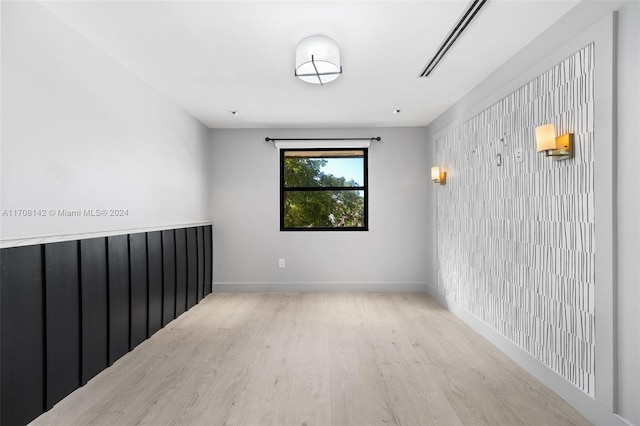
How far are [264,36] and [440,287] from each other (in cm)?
366

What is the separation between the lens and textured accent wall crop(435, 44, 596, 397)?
84.4 inches

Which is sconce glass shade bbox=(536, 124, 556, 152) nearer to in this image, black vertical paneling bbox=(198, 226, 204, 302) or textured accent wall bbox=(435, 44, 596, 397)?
textured accent wall bbox=(435, 44, 596, 397)

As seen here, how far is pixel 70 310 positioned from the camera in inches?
91.4

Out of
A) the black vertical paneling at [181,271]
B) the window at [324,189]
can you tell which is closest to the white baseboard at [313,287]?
the window at [324,189]

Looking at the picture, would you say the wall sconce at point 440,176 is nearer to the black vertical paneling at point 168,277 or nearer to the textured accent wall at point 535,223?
the textured accent wall at point 535,223

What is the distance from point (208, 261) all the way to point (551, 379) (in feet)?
13.7

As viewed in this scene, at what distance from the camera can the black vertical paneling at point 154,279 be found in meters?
3.38

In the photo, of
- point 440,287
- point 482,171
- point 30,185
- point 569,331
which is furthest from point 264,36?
point 440,287

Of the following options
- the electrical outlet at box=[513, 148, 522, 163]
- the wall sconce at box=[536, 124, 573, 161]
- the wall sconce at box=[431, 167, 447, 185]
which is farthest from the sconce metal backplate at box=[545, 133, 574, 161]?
the wall sconce at box=[431, 167, 447, 185]

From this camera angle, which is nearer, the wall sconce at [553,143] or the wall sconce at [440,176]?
the wall sconce at [553,143]

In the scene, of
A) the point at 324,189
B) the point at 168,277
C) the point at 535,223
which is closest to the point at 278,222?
the point at 324,189

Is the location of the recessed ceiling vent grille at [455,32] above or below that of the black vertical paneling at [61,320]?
above

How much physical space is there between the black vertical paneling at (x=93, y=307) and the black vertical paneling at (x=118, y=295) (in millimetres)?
61

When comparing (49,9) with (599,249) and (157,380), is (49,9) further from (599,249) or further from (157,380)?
(599,249)
